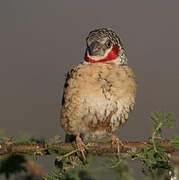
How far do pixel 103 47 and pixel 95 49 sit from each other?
0.39ft

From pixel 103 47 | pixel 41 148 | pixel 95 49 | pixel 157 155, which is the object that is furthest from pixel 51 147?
pixel 103 47

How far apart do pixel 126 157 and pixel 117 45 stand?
171 cm

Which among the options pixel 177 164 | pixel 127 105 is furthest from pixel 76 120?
pixel 177 164

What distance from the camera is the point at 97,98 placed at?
10.0 feet

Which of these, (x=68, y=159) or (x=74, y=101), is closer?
(x=68, y=159)

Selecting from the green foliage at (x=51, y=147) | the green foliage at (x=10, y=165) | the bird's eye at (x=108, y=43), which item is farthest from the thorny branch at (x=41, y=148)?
the bird's eye at (x=108, y=43)

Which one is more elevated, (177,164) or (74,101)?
(74,101)

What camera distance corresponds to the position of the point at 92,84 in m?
3.11

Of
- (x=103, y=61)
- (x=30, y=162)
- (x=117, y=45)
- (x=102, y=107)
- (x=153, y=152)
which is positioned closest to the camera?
(x=153, y=152)

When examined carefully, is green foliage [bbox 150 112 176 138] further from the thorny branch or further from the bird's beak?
the bird's beak

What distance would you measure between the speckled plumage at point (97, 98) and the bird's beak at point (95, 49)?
109 mm

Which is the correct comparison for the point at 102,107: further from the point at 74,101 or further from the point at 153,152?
the point at 153,152

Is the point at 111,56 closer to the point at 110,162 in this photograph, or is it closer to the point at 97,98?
the point at 97,98

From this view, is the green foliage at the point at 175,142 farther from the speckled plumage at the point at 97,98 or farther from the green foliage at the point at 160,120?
the speckled plumage at the point at 97,98
